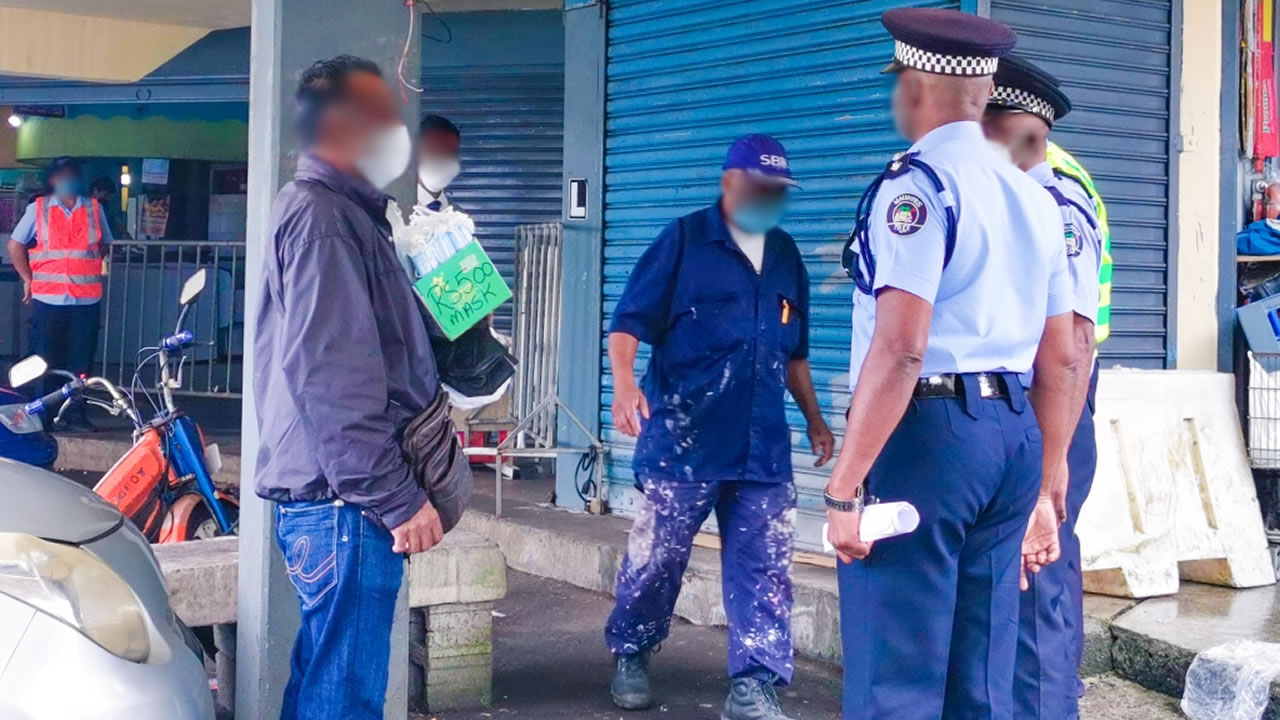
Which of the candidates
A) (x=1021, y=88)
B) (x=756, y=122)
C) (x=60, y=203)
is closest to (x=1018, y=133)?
(x=1021, y=88)

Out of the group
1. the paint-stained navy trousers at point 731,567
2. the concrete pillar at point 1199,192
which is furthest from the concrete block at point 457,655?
the concrete pillar at point 1199,192

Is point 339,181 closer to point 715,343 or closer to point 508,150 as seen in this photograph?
point 715,343

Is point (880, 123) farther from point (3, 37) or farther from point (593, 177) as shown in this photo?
point (3, 37)

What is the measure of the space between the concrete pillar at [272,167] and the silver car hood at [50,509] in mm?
532

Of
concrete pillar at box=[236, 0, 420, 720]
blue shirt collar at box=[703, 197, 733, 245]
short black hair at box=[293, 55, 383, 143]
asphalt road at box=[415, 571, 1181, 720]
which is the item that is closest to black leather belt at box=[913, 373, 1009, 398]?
short black hair at box=[293, 55, 383, 143]

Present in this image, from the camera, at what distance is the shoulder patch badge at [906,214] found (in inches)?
124

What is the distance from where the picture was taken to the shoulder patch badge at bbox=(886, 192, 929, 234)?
315 cm

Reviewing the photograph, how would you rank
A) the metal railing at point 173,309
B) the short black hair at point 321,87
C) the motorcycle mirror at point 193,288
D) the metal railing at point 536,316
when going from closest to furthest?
the short black hair at point 321,87 < the motorcycle mirror at point 193,288 < the metal railing at point 536,316 < the metal railing at point 173,309

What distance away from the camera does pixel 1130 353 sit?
648cm

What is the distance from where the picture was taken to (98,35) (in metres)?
12.2

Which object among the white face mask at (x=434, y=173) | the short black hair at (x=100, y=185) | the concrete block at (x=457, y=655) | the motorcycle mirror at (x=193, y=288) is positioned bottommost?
the concrete block at (x=457, y=655)

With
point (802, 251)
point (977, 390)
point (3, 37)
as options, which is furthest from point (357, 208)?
point (3, 37)

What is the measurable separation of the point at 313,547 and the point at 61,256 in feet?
28.5

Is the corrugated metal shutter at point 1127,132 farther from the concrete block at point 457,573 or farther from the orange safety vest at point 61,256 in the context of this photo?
the orange safety vest at point 61,256
